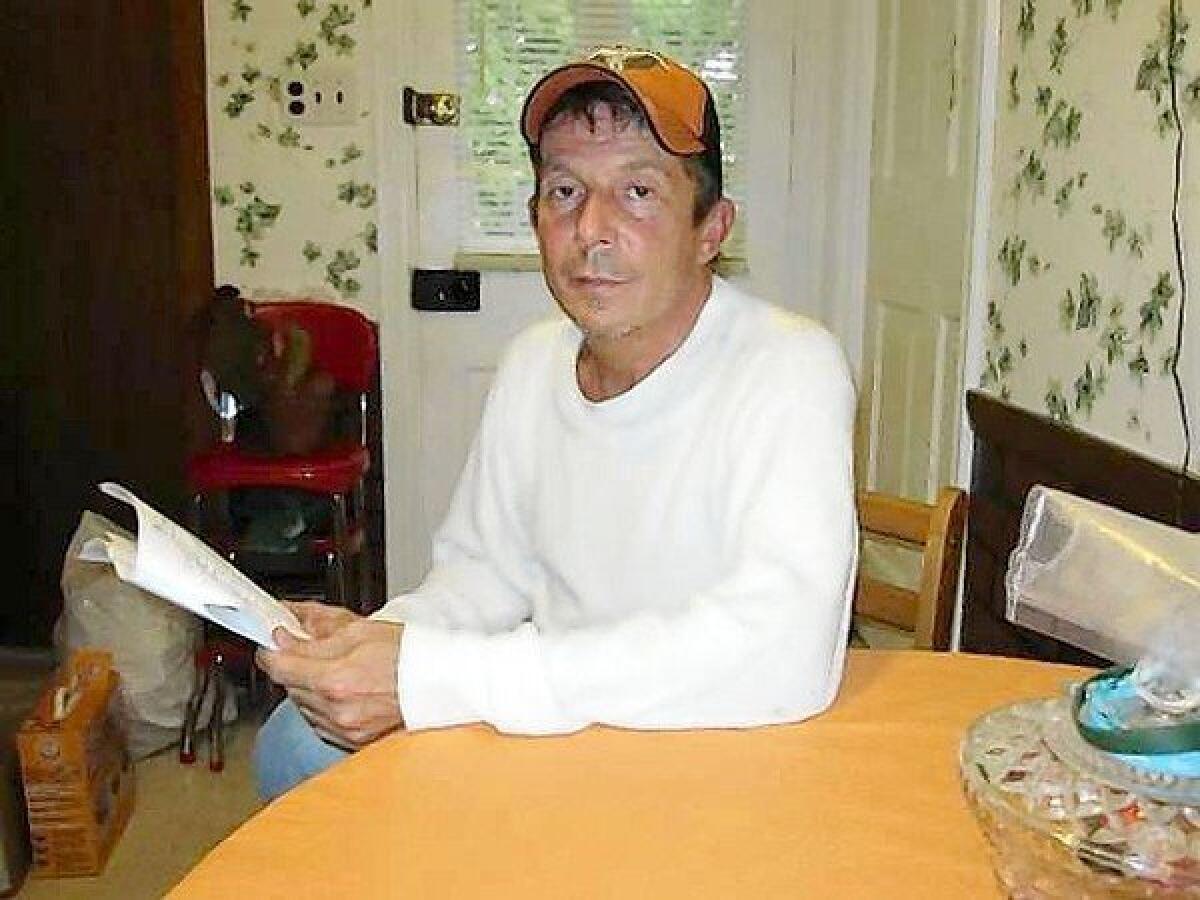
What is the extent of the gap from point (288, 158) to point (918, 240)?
1.44 m

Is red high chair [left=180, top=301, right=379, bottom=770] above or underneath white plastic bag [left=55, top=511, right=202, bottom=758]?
above

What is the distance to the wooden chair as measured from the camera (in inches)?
64.5

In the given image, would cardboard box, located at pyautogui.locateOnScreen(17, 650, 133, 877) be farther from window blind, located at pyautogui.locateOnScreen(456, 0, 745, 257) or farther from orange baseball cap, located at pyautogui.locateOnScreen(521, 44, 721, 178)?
orange baseball cap, located at pyautogui.locateOnScreen(521, 44, 721, 178)

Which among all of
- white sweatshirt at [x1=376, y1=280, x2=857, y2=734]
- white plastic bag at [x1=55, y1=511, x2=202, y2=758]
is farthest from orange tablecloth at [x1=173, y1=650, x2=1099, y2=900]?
white plastic bag at [x1=55, y1=511, x2=202, y2=758]

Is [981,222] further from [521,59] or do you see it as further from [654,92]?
[654,92]

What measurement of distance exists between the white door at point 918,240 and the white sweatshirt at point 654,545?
1.46 meters

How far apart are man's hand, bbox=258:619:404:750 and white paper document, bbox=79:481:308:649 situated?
0.03 metres

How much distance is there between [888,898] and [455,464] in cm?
257

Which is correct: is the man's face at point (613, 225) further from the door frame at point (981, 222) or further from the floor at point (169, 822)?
the floor at point (169, 822)

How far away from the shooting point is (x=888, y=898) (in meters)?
0.98

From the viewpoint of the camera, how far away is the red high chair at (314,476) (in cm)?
288

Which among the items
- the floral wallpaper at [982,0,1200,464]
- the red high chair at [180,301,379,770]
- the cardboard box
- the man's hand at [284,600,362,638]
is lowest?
the cardboard box

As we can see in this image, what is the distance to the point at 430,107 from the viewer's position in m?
3.31

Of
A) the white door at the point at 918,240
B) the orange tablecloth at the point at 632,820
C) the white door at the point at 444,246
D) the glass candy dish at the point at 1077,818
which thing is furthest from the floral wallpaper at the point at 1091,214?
the glass candy dish at the point at 1077,818
